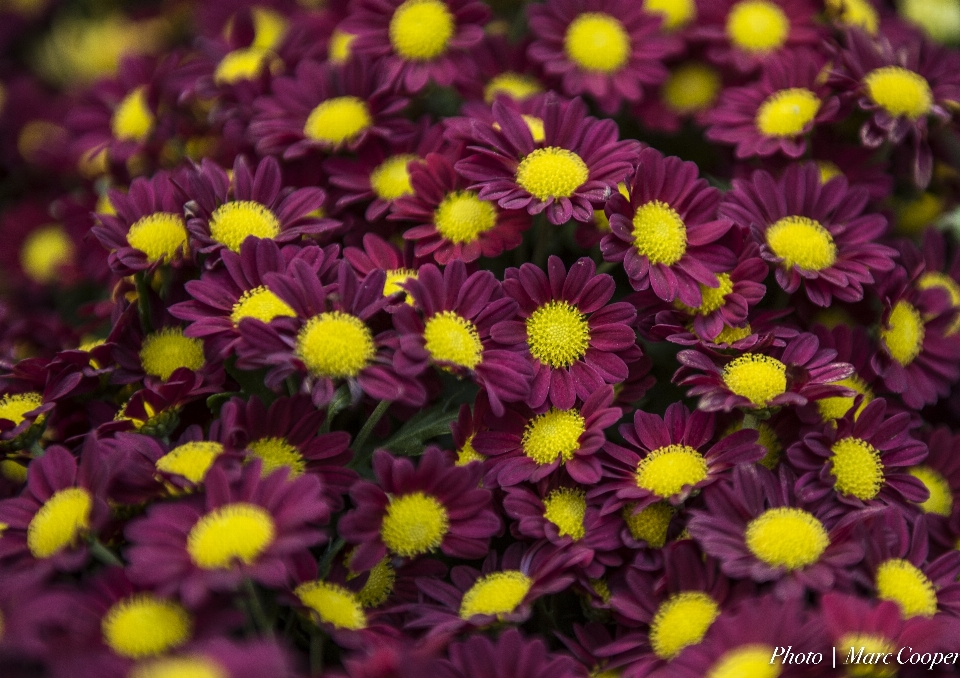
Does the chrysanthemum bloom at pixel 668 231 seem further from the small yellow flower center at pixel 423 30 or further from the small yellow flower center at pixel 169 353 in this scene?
the small yellow flower center at pixel 169 353

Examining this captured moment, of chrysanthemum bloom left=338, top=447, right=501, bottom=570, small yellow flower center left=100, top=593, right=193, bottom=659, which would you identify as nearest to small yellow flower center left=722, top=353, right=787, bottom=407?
chrysanthemum bloom left=338, top=447, right=501, bottom=570

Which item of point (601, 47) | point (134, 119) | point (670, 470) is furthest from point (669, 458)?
point (134, 119)

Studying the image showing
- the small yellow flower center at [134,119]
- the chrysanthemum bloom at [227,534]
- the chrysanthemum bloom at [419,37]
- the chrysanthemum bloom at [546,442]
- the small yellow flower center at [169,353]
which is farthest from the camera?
the small yellow flower center at [134,119]

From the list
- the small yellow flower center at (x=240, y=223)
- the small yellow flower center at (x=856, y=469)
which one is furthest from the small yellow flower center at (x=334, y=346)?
the small yellow flower center at (x=856, y=469)

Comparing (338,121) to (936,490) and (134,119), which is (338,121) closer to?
(134,119)

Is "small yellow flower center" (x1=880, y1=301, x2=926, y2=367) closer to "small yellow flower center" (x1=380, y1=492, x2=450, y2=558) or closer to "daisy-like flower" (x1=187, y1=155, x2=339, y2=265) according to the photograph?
"small yellow flower center" (x1=380, y1=492, x2=450, y2=558)
